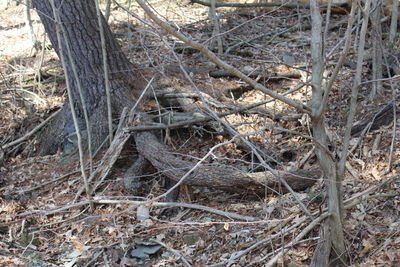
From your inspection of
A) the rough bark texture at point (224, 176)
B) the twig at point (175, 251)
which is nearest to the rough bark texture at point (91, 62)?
the rough bark texture at point (224, 176)

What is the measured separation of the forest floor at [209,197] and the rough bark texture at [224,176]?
133 millimetres

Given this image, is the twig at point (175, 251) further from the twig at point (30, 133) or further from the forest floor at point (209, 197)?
the twig at point (30, 133)

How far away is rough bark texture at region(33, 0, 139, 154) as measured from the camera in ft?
19.6

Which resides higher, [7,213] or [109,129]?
[109,129]

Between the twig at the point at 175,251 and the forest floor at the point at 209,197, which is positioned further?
the twig at the point at 175,251

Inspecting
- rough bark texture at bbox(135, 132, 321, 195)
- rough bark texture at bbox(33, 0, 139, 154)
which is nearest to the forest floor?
rough bark texture at bbox(135, 132, 321, 195)

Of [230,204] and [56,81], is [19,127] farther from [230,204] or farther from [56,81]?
[230,204]

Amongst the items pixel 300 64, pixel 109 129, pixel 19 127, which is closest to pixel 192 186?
pixel 109 129

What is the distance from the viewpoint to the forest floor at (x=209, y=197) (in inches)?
160

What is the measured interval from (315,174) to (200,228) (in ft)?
4.26

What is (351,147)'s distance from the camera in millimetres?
5184

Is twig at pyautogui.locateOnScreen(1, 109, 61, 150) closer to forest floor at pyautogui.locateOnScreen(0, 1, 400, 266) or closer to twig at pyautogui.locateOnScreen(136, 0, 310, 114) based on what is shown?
forest floor at pyautogui.locateOnScreen(0, 1, 400, 266)

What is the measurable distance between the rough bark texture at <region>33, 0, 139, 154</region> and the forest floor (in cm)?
45

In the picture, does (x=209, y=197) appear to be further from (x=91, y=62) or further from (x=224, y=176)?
(x=91, y=62)
